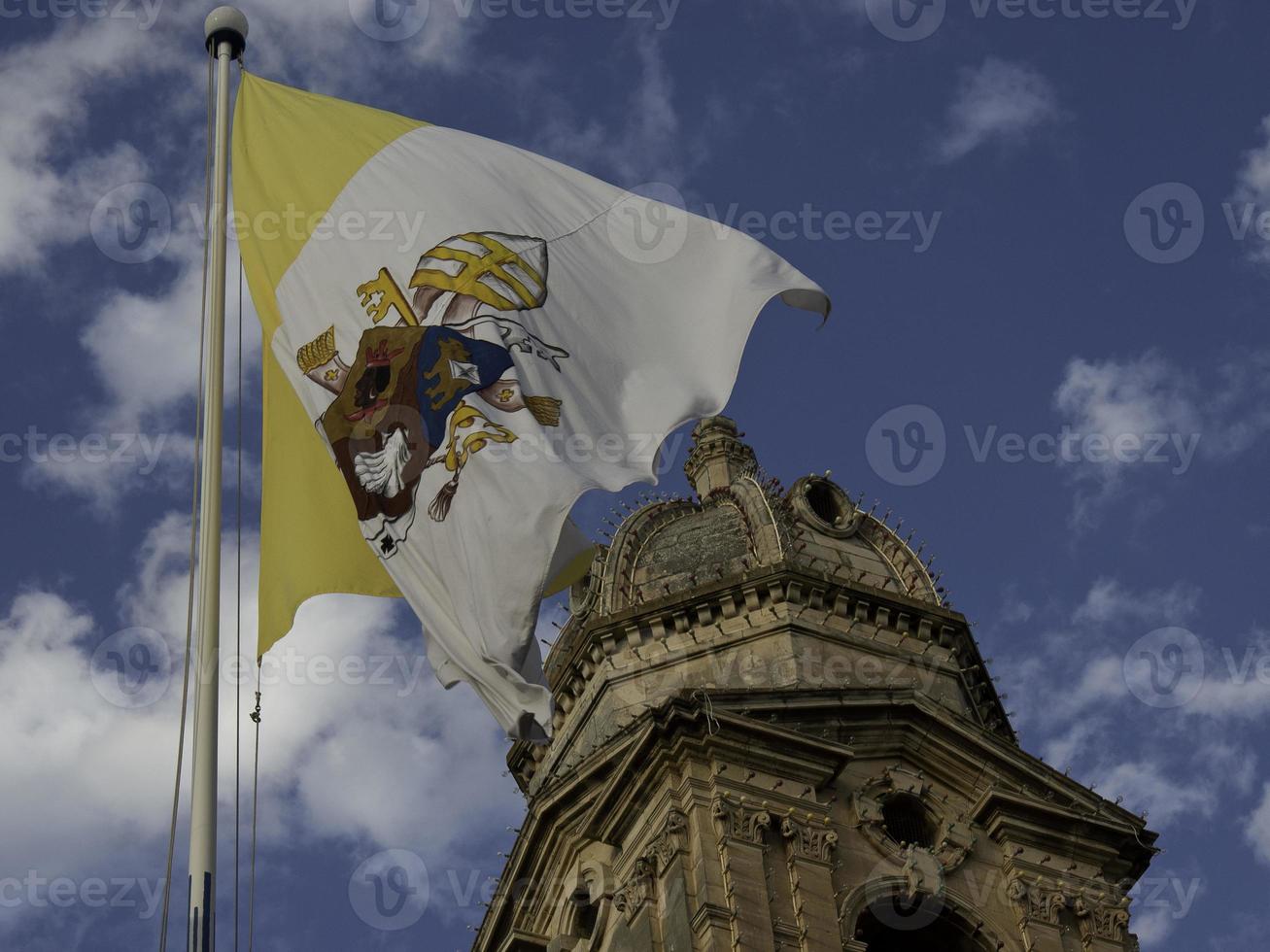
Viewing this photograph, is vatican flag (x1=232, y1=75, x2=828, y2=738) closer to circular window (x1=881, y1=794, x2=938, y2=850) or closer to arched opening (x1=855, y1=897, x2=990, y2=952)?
arched opening (x1=855, y1=897, x2=990, y2=952)

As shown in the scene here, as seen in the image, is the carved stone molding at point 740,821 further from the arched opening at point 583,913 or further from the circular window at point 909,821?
the arched opening at point 583,913

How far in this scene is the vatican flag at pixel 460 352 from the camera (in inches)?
938

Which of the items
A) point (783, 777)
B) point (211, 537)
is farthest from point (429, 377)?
point (783, 777)

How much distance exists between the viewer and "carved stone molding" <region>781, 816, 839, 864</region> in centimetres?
3831

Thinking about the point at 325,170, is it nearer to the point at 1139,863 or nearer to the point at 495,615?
the point at 495,615

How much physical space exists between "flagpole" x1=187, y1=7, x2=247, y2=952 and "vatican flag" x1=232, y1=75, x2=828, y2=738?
57.3 inches

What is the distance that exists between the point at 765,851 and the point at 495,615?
54.0 ft

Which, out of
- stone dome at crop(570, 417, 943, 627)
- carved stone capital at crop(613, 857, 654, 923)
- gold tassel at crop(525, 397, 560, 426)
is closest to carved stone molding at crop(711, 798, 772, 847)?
carved stone capital at crop(613, 857, 654, 923)

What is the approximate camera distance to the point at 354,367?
25.7 metres

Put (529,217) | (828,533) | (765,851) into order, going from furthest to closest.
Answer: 1. (828,533)
2. (765,851)
3. (529,217)

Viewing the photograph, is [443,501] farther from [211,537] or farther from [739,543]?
[739,543]

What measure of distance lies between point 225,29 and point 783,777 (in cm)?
1878

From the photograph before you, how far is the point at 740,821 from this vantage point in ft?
125

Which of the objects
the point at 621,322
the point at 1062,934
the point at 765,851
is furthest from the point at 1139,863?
the point at 621,322
